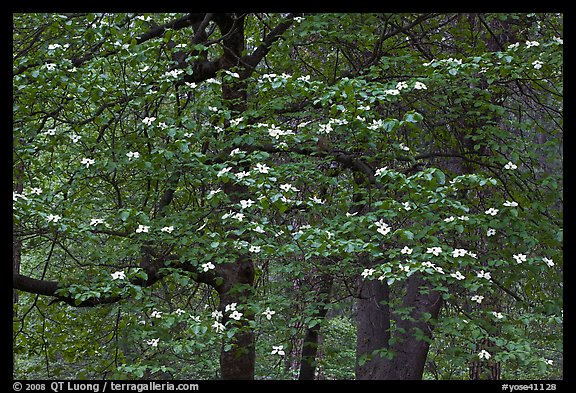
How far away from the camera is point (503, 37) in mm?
6859

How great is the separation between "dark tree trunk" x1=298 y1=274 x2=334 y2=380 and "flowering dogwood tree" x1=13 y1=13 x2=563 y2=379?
0.05m

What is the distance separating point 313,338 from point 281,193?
368cm

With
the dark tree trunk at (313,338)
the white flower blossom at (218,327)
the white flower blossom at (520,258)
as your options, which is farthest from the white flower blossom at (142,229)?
the white flower blossom at (520,258)

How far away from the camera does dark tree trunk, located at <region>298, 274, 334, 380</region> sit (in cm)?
554

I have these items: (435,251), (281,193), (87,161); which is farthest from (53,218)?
(435,251)

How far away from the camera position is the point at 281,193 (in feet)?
14.5

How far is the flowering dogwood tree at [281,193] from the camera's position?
4.57 metres

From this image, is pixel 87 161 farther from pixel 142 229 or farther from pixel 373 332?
pixel 373 332

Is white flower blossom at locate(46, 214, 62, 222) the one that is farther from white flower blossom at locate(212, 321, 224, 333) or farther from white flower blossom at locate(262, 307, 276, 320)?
white flower blossom at locate(262, 307, 276, 320)

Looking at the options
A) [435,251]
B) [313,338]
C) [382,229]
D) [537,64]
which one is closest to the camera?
[435,251]
